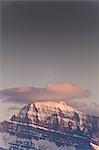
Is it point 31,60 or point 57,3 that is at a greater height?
point 57,3

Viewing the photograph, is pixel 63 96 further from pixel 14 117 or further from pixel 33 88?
pixel 14 117

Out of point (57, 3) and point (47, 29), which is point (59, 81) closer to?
point (47, 29)

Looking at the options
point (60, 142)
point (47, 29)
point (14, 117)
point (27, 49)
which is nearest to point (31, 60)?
point (27, 49)

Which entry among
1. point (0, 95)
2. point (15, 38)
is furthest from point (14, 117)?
point (15, 38)

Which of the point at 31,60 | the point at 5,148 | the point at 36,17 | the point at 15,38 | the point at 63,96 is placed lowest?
the point at 5,148

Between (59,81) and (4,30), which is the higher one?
(4,30)

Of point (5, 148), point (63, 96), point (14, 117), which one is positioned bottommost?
point (5, 148)
